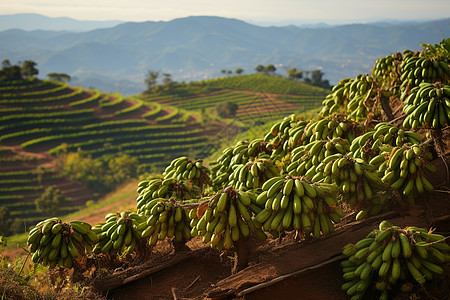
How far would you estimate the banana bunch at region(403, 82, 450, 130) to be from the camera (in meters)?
5.88

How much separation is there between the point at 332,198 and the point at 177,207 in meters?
2.38

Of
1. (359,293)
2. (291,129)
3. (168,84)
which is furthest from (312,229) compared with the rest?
(168,84)

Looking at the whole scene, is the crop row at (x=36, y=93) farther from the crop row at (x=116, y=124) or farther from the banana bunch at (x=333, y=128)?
the banana bunch at (x=333, y=128)

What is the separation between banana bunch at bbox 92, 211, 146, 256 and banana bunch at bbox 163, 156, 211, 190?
1357 mm

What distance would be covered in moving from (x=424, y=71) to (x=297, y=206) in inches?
181

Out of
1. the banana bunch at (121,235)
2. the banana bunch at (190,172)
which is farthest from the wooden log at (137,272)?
the banana bunch at (190,172)

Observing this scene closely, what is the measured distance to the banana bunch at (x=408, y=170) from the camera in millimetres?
5328

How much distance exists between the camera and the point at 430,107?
5945 mm

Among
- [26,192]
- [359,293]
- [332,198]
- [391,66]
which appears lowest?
[26,192]

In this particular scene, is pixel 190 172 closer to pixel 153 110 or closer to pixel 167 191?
pixel 167 191

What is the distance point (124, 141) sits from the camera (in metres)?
65.4

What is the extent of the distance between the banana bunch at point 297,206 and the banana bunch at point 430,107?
2.28 m

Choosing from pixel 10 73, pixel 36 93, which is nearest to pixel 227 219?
pixel 36 93

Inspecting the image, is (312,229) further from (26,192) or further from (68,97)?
(68,97)
